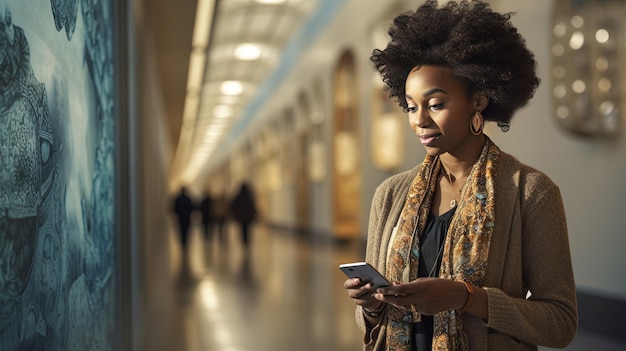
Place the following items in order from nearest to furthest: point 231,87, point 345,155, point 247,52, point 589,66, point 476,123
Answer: point 476,123 < point 589,66 < point 345,155 < point 247,52 < point 231,87

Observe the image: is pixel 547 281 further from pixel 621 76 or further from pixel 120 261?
pixel 621 76

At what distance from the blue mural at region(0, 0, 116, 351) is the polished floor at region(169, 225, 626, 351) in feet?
Result: 12.8

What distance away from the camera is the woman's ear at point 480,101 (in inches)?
102

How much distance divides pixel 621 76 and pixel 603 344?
110 inches

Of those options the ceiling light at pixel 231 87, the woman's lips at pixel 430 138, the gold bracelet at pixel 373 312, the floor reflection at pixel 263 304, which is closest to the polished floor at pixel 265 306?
the floor reflection at pixel 263 304

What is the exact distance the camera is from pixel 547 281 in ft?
8.11

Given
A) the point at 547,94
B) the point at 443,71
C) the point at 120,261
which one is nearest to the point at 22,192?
the point at 443,71

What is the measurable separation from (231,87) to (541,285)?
125ft

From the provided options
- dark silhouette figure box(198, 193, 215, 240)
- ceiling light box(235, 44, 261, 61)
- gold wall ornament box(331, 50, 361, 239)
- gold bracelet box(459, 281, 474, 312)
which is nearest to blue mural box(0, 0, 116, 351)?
gold bracelet box(459, 281, 474, 312)

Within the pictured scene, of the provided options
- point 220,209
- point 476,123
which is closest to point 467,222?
Answer: point 476,123

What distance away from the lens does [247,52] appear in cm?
3128

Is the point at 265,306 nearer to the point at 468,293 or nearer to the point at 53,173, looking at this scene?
the point at 53,173

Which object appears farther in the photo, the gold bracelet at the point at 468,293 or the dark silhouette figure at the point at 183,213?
the dark silhouette figure at the point at 183,213

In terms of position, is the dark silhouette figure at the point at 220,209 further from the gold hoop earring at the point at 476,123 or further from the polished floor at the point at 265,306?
the gold hoop earring at the point at 476,123
